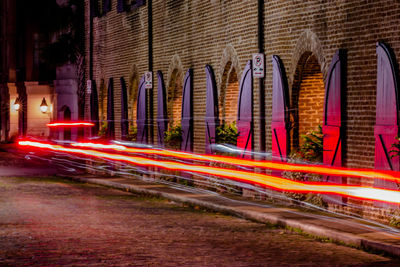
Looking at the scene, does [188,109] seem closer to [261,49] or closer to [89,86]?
[261,49]

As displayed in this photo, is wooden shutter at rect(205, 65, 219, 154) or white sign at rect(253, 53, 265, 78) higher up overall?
white sign at rect(253, 53, 265, 78)

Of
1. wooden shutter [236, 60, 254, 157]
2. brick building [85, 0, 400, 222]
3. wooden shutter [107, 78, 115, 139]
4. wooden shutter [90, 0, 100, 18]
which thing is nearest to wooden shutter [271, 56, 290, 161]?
brick building [85, 0, 400, 222]

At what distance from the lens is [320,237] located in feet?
41.3

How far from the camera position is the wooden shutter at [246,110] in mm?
19547

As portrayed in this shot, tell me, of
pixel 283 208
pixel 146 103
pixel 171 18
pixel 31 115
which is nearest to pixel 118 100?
pixel 146 103

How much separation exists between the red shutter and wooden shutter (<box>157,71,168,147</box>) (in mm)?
10176

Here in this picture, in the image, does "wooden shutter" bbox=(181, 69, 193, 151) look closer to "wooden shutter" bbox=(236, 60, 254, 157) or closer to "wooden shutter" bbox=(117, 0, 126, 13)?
"wooden shutter" bbox=(236, 60, 254, 157)

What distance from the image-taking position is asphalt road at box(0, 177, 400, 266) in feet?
34.9

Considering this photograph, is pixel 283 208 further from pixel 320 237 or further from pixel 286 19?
pixel 286 19

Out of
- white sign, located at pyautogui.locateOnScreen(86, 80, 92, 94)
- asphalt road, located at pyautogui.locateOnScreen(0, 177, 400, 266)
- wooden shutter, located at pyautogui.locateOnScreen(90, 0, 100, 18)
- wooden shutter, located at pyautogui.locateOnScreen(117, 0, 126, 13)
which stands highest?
wooden shutter, located at pyautogui.locateOnScreen(90, 0, 100, 18)

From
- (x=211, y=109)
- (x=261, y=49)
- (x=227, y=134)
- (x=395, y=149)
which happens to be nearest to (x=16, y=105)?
(x=211, y=109)

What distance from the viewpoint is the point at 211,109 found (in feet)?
72.0

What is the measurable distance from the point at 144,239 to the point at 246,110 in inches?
309

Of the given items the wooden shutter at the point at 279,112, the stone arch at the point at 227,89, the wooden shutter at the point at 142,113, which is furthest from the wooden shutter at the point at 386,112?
the wooden shutter at the point at 142,113
